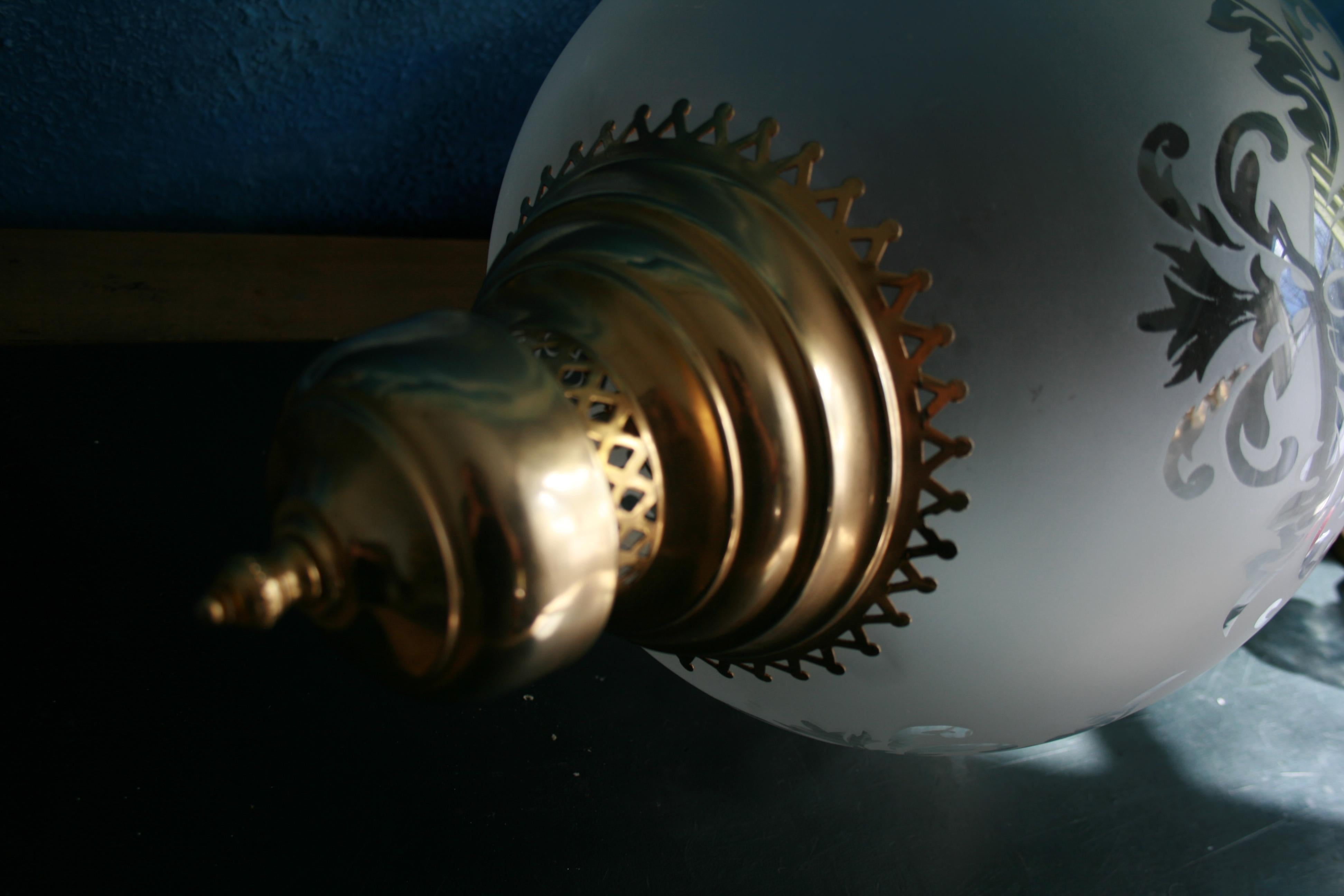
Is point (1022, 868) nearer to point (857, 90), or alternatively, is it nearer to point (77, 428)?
point (857, 90)

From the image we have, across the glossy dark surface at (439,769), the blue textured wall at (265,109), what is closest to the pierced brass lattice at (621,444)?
the glossy dark surface at (439,769)

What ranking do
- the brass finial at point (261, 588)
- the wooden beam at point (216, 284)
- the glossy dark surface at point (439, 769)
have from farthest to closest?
the wooden beam at point (216, 284), the glossy dark surface at point (439, 769), the brass finial at point (261, 588)

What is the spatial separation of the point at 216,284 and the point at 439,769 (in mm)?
271

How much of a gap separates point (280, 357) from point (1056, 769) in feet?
1.35

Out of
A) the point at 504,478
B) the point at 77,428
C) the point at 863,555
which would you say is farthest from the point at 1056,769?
the point at 77,428

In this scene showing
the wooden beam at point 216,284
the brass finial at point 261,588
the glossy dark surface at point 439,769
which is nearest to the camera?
the brass finial at point 261,588

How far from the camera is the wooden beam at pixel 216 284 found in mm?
454

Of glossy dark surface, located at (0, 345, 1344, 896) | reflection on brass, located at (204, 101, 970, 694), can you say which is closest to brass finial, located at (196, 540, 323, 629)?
reflection on brass, located at (204, 101, 970, 694)

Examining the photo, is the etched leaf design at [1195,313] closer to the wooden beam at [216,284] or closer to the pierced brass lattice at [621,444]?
the pierced brass lattice at [621,444]

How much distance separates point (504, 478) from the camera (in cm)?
19

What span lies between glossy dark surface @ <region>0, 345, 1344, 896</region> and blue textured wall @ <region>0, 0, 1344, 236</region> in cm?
8

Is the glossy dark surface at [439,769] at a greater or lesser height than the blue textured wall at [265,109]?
lesser

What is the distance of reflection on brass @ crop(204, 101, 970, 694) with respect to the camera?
19 cm

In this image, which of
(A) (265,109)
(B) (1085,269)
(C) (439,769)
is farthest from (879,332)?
(A) (265,109)
